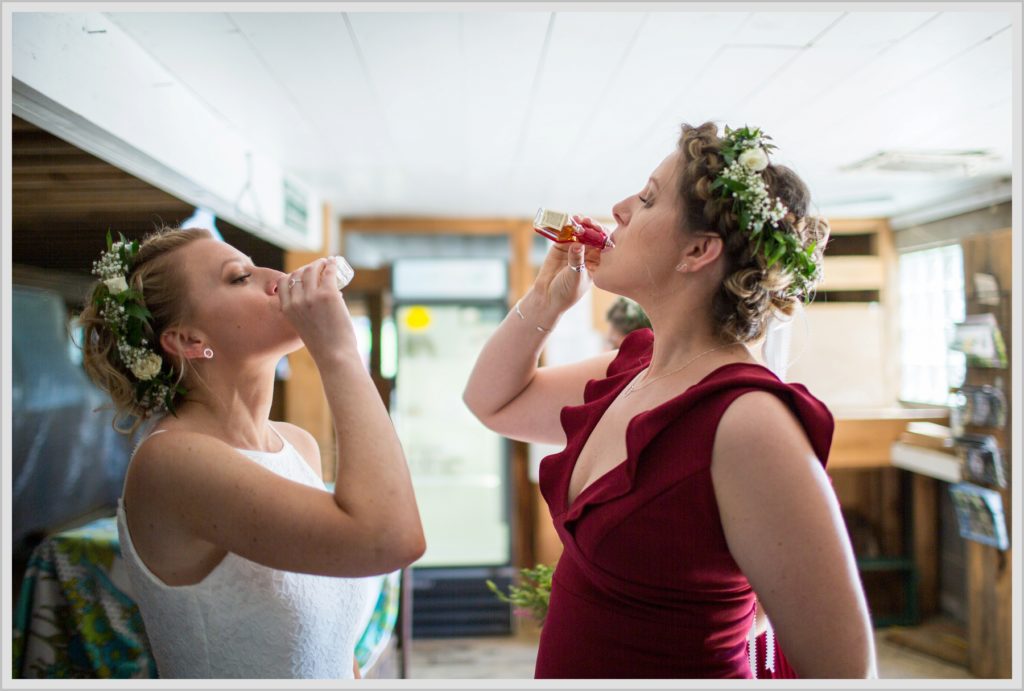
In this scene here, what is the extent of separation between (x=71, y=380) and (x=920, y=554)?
4657 millimetres

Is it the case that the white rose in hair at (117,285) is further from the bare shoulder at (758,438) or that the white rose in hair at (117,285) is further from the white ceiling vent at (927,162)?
the white ceiling vent at (927,162)

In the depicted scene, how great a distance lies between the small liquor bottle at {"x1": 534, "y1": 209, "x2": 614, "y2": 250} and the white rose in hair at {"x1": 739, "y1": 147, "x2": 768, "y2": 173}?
0.27m

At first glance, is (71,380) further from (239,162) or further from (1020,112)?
(1020,112)

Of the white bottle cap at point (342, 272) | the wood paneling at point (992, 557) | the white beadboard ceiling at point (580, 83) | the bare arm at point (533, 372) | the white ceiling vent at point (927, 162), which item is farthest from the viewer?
the wood paneling at point (992, 557)

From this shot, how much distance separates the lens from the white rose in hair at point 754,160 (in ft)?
3.24

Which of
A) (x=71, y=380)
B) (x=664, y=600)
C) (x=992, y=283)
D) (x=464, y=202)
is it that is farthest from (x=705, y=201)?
(x=464, y=202)

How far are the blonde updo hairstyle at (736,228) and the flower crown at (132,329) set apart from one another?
2.60 feet

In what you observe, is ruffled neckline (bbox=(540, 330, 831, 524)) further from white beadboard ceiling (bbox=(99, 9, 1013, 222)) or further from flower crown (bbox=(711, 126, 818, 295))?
white beadboard ceiling (bbox=(99, 9, 1013, 222))

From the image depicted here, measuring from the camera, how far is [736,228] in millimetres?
1015

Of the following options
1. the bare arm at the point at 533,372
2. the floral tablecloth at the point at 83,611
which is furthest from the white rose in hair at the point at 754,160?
the floral tablecloth at the point at 83,611

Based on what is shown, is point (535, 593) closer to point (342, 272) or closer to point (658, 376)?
point (658, 376)

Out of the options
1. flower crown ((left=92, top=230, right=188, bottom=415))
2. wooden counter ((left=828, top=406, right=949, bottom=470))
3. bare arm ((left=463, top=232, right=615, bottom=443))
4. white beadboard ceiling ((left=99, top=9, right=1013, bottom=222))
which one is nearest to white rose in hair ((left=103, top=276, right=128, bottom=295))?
flower crown ((left=92, top=230, right=188, bottom=415))

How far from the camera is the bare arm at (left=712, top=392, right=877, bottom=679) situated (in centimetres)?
82

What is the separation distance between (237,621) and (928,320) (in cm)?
454
